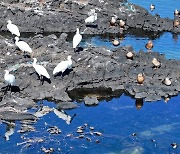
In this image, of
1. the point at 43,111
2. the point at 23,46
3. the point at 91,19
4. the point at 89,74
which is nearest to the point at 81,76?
the point at 89,74

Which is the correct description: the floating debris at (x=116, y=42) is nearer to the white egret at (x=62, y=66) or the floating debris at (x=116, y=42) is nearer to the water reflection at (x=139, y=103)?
the white egret at (x=62, y=66)

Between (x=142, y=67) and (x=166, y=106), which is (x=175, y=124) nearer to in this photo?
(x=166, y=106)

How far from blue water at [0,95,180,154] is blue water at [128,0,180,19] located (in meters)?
22.8

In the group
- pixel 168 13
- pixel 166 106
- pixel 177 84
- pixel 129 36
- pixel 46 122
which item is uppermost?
pixel 168 13

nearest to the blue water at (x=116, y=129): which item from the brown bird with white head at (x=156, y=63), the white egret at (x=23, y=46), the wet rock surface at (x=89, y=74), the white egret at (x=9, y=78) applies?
the wet rock surface at (x=89, y=74)

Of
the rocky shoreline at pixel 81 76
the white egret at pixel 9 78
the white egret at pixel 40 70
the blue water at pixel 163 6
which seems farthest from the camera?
the blue water at pixel 163 6

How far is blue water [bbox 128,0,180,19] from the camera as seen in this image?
5381 cm

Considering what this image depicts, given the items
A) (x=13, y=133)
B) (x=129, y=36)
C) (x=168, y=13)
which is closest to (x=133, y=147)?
(x=13, y=133)

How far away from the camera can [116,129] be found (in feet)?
92.1

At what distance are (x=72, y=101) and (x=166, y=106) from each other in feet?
18.4

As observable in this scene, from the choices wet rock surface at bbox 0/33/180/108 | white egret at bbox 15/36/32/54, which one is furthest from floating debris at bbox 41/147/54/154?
white egret at bbox 15/36/32/54

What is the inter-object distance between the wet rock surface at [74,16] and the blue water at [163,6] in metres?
3.87

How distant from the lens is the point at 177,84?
109ft

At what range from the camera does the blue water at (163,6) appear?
53812 mm
